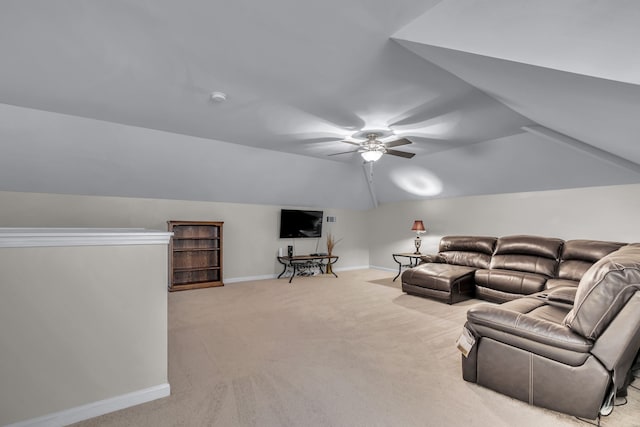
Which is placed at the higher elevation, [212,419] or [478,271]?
[478,271]

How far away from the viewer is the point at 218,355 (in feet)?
9.06

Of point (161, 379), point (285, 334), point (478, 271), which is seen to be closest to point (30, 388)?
point (161, 379)

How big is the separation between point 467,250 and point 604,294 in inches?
152

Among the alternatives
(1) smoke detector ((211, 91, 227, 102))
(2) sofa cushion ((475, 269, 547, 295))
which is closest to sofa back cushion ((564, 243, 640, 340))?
(2) sofa cushion ((475, 269, 547, 295))

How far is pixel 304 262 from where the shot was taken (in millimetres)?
6824

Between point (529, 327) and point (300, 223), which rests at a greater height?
point (300, 223)

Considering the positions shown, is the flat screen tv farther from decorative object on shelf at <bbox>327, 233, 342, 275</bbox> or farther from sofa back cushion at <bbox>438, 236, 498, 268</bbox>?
sofa back cushion at <bbox>438, 236, 498, 268</bbox>

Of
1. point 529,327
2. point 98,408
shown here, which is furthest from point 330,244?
point 98,408

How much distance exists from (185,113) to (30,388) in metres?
2.87

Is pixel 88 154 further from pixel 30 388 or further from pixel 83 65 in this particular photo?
pixel 30 388

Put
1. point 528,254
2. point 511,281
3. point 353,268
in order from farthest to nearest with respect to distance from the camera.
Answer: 1. point 353,268
2. point 528,254
3. point 511,281

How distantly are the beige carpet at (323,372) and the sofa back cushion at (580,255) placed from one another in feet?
4.72

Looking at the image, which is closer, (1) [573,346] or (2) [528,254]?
(1) [573,346]

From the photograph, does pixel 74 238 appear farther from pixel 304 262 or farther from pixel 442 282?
pixel 304 262
